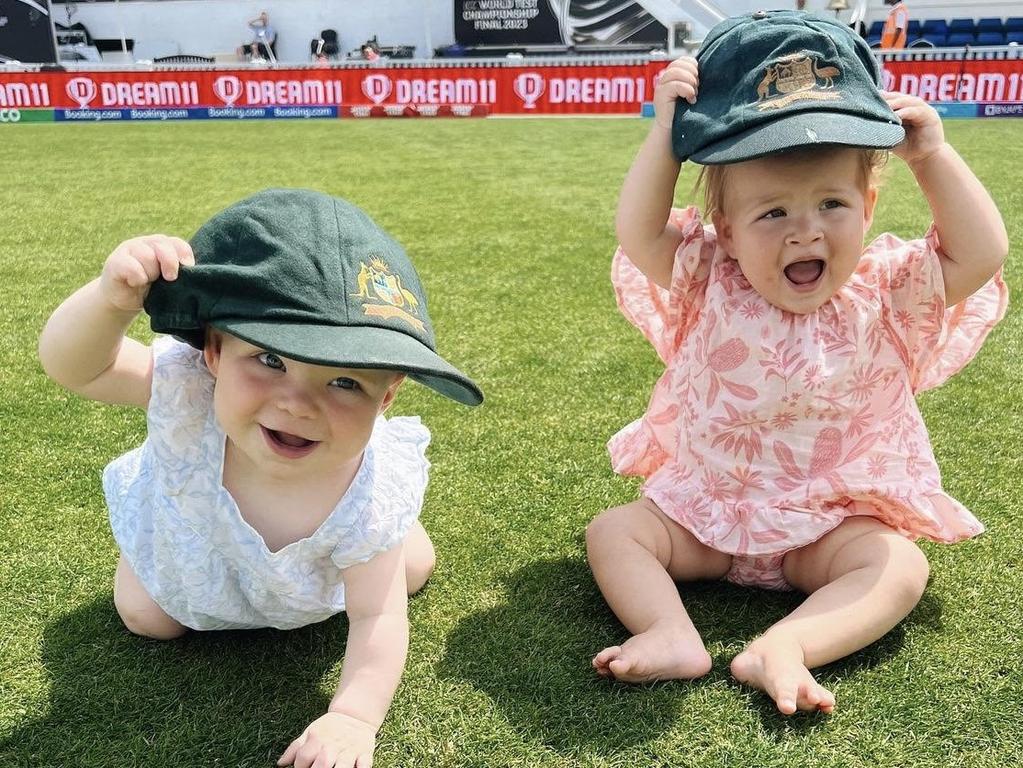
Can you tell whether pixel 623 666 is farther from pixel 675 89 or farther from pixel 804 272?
pixel 675 89

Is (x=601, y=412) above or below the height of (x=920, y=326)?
below

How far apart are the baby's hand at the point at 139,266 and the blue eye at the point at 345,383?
0.27 metres

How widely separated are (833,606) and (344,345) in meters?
1.03

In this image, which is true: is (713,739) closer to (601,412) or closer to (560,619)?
(560,619)

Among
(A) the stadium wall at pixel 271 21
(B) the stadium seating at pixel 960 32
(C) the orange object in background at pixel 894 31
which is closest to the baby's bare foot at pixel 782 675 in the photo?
(C) the orange object in background at pixel 894 31

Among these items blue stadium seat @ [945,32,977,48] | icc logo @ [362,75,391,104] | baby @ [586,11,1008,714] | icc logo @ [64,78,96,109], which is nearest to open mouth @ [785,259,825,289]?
baby @ [586,11,1008,714]

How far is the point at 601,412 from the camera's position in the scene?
284 cm

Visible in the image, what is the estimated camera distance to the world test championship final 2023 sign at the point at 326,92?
1536cm

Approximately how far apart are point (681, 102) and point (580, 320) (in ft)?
6.69

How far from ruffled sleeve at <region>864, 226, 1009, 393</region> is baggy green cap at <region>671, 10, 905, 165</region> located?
1.07 ft

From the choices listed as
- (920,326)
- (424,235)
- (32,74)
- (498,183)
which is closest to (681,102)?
(920,326)

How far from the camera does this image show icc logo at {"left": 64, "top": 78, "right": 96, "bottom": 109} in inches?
608

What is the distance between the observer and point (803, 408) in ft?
6.03

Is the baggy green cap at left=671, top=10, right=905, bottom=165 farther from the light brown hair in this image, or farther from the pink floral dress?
the pink floral dress
